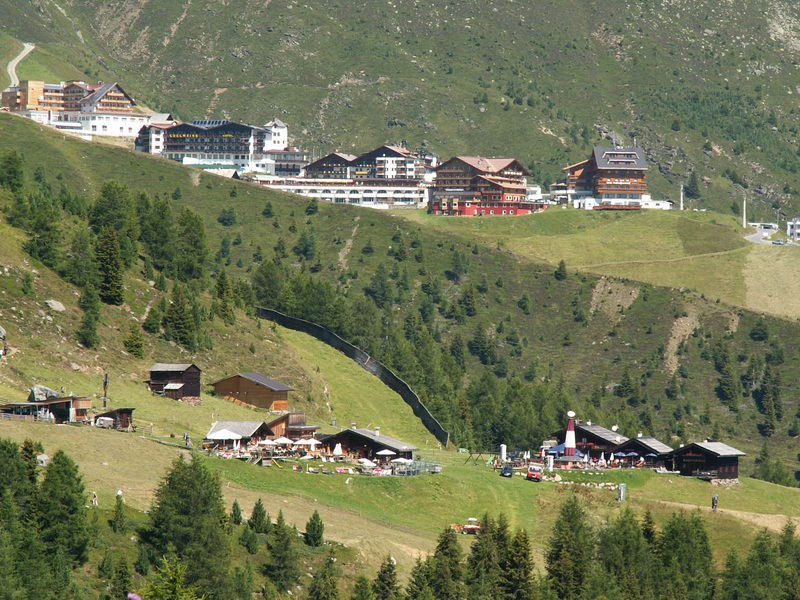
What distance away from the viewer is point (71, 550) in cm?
9969

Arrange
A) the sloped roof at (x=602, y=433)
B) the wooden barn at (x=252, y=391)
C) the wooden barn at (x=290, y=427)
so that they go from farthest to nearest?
the sloped roof at (x=602, y=433)
the wooden barn at (x=252, y=391)
the wooden barn at (x=290, y=427)

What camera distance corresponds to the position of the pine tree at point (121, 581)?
98438mm

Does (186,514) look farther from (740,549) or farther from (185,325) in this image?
(185,325)

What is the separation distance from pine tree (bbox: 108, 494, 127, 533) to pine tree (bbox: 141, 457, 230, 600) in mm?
1297

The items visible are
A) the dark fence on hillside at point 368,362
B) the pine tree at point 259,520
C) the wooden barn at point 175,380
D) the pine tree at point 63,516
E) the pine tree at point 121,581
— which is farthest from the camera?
the dark fence on hillside at point 368,362

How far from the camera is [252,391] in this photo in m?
160

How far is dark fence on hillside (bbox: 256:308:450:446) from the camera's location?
17212 centimetres

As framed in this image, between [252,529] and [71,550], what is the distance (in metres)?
14.7

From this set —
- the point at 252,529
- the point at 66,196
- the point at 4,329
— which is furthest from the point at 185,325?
the point at 252,529

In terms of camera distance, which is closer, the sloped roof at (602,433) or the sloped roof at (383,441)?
the sloped roof at (383,441)

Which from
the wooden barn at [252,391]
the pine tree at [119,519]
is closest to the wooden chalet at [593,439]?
the wooden barn at [252,391]

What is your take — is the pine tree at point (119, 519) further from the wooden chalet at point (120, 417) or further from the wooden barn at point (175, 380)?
the wooden barn at point (175, 380)

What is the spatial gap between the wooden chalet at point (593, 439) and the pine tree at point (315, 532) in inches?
2240

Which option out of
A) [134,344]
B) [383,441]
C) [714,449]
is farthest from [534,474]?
[134,344]
